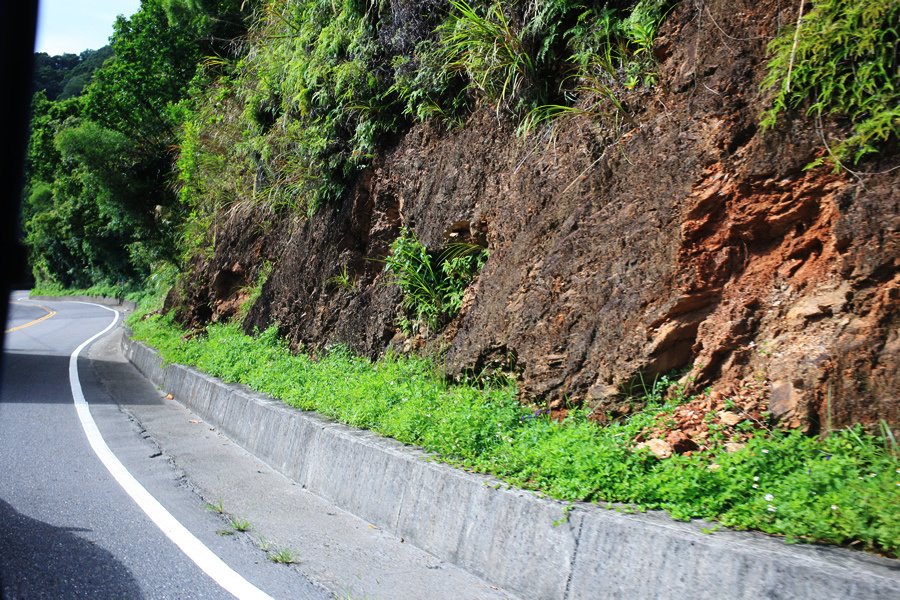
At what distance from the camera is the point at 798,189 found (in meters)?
4.87

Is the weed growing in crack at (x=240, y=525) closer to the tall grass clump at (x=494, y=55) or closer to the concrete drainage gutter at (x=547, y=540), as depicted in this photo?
the concrete drainage gutter at (x=547, y=540)

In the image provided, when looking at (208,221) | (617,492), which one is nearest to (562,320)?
(617,492)

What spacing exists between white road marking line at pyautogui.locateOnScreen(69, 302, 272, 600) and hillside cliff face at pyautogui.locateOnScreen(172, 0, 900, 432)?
8.95 ft

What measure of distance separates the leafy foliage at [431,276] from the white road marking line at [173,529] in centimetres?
335

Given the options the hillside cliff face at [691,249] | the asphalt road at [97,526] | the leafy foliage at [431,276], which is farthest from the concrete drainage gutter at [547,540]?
the leafy foliage at [431,276]

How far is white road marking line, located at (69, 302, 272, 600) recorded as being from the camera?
452 cm

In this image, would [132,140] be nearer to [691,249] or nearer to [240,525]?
[240,525]

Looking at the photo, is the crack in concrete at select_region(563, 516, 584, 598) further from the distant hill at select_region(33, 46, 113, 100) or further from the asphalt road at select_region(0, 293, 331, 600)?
the distant hill at select_region(33, 46, 113, 100)

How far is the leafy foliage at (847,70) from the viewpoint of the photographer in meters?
4.38

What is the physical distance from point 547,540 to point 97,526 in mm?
3421

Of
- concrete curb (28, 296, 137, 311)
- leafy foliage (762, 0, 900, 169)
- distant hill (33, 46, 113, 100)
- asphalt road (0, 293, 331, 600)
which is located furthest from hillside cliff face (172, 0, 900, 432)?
distant hill (33, 46, 113, 100)

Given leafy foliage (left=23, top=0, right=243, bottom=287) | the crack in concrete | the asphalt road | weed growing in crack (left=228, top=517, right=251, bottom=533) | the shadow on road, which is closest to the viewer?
the crack in concrete

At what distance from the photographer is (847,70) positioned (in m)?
4.61

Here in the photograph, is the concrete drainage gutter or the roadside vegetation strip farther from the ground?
the roadside vegetation strip
